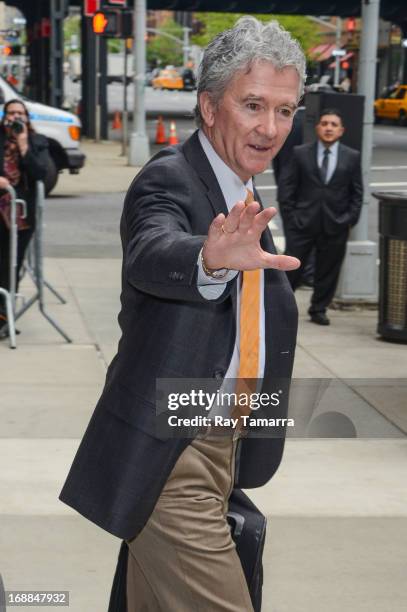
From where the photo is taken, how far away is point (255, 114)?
2854 mm

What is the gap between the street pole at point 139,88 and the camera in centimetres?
2344

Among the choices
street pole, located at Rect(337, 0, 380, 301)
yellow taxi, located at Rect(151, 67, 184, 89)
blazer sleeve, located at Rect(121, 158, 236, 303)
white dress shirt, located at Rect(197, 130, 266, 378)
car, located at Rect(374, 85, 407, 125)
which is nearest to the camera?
blazer sleeve, located at Rect(121, 158, 236, 303)

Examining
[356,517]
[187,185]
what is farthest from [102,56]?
[187,185]

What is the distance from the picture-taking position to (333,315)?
36.0ft

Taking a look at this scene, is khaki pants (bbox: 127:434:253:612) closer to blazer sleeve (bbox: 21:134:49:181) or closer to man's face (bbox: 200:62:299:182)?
man's face (bbox: 200:62:299:182)

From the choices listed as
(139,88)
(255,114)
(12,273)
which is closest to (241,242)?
(255,114)

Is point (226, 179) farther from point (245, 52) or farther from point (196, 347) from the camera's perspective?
point (196, 347)


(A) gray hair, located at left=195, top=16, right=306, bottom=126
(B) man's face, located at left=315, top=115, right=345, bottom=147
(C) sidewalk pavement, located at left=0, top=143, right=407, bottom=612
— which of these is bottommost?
(C) sidewalk pavement, located at left=0, top=143, right=407, bottom=612

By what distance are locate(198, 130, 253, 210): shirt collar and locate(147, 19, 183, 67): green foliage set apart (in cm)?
15284

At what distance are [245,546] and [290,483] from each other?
2.83m

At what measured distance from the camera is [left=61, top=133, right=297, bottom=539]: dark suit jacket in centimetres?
276

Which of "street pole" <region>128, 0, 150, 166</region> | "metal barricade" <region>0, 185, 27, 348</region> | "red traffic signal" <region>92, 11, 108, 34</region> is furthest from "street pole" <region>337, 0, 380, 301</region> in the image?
"red traffic signal" <region>92, 11, 108, 34</region>

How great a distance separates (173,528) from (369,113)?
28.9ft

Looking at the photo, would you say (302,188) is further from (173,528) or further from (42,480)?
(173,528)
